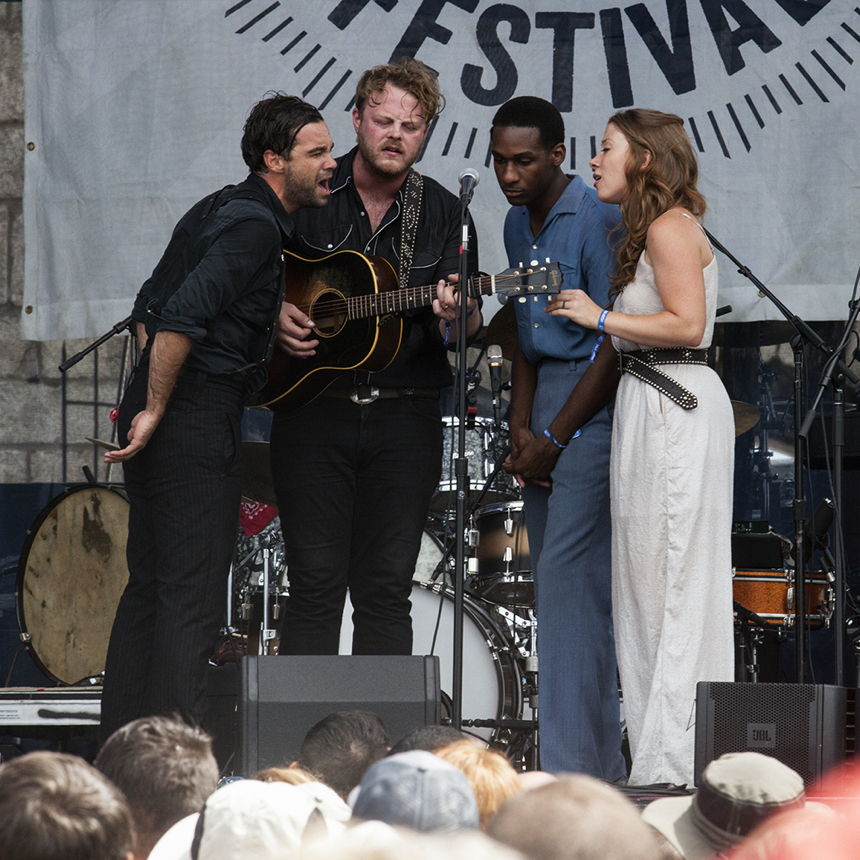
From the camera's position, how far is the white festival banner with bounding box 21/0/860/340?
4.73 metres

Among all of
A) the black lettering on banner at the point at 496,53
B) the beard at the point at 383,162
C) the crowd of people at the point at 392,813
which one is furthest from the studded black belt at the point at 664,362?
the black lettering on banner at the point at 496,53

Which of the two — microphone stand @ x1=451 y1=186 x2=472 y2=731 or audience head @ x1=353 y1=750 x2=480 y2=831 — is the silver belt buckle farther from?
audience head @ x1=353 y1=750 x2=480 y2=831

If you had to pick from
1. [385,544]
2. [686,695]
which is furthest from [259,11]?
[686,695]

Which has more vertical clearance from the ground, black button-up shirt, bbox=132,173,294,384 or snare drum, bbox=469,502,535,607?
black button-up shirt, bbox=132,173,294,384

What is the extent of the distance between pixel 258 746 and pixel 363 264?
5.20ft

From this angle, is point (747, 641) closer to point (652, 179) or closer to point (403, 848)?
point (652, 179)

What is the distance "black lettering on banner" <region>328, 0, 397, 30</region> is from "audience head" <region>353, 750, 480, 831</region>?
4173 millimetres

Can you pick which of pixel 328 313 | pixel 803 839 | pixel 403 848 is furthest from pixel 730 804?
pixel 328 313

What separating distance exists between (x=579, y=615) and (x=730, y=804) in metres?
1.70

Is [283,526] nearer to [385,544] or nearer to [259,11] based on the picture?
[385,544]

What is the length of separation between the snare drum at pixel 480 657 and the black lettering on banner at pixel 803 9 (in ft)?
9.26

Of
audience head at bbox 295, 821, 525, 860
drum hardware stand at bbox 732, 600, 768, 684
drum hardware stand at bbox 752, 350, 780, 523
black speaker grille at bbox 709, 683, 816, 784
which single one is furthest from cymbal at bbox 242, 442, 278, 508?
audience head at bbox 295, 821, 525, 860

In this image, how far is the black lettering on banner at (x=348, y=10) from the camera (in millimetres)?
4844

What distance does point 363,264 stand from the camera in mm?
3566
